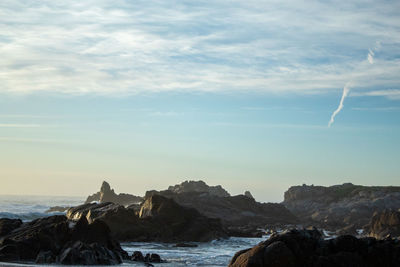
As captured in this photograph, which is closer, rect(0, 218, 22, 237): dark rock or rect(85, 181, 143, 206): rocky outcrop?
rect(0, 218, 22, 237): dark rock

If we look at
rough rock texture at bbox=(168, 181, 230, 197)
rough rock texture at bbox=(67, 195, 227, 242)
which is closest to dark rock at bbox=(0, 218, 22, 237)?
rough rock texture at bbox=(67, 195, 227, 242)

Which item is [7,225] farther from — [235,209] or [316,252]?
[235,209]

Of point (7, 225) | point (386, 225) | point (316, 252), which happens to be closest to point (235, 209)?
point (386, 225)

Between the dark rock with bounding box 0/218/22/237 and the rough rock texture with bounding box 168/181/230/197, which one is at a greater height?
the rough rock texture with bounding box 168/181/230/197

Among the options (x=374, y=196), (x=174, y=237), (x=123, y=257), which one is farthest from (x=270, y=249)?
(x=374, y=196)

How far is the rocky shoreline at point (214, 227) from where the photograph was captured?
91.4 ft

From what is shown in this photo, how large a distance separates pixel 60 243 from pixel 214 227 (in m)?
38.2

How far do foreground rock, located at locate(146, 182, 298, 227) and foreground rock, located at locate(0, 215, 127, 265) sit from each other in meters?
65.0

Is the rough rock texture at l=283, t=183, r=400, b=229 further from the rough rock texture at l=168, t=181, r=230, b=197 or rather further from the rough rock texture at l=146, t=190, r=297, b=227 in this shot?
the rough rock texture at l=168, t=181, r=230, b=197

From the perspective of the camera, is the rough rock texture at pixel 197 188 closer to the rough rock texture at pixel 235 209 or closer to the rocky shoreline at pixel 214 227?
the rocky shoreline at pixel 214 227

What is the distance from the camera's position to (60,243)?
41438 mm

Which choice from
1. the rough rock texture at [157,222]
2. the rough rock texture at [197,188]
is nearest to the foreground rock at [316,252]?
the rough rock texture at [157,222]

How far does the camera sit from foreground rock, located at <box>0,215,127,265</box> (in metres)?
37.6

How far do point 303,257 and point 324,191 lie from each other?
454ft
